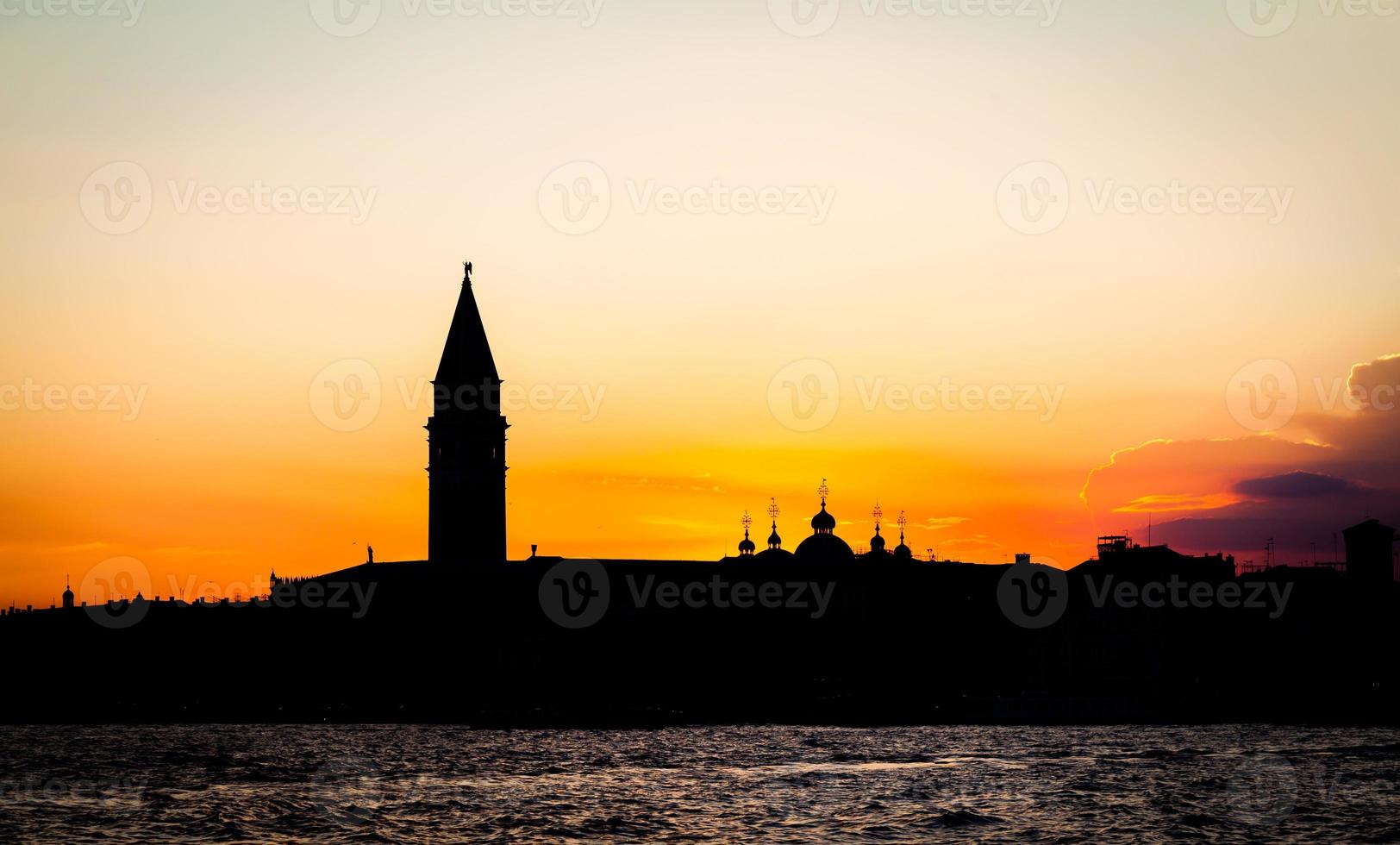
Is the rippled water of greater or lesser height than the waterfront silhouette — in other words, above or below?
below

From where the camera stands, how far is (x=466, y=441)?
104812mm

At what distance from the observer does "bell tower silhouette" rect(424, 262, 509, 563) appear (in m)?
104

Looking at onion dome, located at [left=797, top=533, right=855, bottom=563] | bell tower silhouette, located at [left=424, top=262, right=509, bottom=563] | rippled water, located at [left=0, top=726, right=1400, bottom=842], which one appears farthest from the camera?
onion dome, located at [left=797, top=533, right=855, bottom=563]

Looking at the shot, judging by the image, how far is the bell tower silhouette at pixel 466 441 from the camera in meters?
104

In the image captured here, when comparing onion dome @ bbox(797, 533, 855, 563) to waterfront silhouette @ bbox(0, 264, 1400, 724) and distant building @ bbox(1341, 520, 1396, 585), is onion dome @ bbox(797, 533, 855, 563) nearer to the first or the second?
waterfront silhouette @ bbox(0, 264, 1400, 724)

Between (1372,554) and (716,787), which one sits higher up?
(1372,554)

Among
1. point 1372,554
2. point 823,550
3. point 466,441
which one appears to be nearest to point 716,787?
point 466,441

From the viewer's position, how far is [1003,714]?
10731 centimetres

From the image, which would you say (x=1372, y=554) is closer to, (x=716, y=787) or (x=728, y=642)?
(x=728, y=642)

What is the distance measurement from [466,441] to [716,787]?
44.8m

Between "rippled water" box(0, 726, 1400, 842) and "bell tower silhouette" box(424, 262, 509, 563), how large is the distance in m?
16.4

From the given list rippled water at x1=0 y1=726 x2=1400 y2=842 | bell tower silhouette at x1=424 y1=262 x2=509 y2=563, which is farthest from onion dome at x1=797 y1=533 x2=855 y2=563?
rippled water at x1=0 y1=726 x2=1400 y2=842

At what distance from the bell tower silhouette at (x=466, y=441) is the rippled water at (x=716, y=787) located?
647 inches

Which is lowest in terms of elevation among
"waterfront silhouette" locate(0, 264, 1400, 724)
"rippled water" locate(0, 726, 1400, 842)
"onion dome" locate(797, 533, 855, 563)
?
"rippled water" locate(0, 726, 1400, 842)
